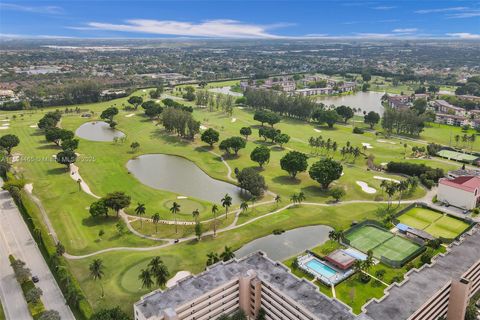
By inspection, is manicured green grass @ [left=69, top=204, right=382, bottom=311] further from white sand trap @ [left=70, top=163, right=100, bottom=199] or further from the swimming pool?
white sand trap @ [left=70, top=163, right=100, bottom=199]

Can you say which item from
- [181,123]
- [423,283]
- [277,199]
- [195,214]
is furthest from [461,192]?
[181,123]

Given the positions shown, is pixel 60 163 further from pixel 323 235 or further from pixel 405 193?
pixel 405 193

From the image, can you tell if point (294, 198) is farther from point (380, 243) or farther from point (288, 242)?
point (380, 243)

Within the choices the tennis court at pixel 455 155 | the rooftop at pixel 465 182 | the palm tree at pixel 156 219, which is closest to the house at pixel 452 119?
the tennis court at pixel 455 155

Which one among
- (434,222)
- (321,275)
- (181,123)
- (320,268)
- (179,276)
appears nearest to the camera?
(179,276)

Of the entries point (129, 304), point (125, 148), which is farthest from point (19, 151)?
point (129, 304)

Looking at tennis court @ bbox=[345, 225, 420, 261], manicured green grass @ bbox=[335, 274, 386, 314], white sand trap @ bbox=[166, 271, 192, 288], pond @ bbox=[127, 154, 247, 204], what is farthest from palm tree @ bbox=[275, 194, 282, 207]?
white sand trap @ bbox=[166, 271, 192, 288]

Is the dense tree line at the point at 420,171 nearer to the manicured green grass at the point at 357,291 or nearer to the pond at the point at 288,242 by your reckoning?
the pond at the point at 288,242
